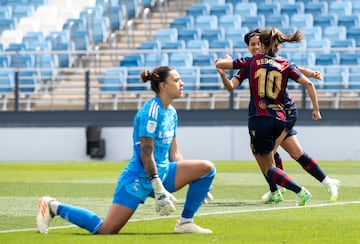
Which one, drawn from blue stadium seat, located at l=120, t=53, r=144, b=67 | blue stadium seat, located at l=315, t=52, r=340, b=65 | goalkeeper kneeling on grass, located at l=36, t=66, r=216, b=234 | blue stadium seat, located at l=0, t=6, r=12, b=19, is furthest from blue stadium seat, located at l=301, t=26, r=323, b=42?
goalkeeper kneeling on grass, located at l=36, t=66, r=216, b=234

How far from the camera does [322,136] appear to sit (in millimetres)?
27188

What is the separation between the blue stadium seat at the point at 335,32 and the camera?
3067cm

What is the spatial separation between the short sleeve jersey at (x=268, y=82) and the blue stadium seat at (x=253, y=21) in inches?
729

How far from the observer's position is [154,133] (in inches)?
396

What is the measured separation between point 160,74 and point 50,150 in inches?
709

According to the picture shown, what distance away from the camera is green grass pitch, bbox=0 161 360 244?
1009 cm

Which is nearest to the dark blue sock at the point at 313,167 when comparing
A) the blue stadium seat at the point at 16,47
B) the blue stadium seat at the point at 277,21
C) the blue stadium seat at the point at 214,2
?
the blue stadium seat at the point at 277,21

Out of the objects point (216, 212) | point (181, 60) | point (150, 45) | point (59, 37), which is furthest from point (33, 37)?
point (216, 212)

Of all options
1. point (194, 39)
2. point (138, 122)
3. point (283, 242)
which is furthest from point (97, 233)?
point (194, 39)

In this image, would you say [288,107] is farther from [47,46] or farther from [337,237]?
[47,46]

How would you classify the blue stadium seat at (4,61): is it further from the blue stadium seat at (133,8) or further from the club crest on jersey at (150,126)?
the club crest on jersey at (150,126)

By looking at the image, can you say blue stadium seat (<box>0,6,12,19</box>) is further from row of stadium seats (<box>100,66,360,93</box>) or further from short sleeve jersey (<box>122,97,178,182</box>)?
short sleeve jersey (<box>122,97,178,182</box>)

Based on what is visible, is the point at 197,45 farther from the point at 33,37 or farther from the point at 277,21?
the point at 33,37

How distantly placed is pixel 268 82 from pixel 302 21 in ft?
61.2
